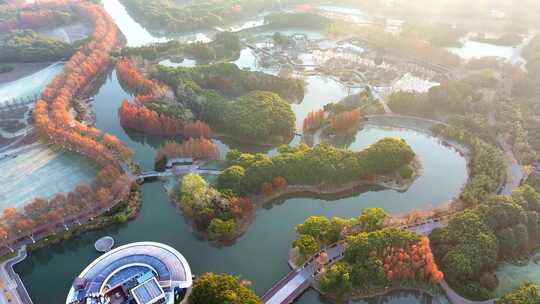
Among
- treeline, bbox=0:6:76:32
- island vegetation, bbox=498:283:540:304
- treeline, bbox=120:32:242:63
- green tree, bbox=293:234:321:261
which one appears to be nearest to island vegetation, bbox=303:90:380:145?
green tree, bbox=293:234:321:261

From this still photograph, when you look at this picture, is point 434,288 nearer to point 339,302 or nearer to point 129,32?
point 339,302

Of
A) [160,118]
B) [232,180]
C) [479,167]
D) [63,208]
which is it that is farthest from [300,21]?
[63,208]

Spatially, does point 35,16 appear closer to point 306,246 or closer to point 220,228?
point 220,228

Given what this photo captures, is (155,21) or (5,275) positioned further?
(155,21)

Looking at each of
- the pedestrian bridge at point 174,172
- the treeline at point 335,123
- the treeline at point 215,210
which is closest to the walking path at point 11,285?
the pedestrian bridge at point 174,172

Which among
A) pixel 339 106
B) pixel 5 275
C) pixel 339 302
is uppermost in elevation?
pixel 339 106

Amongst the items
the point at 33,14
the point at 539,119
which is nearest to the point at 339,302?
the point at 539,119
